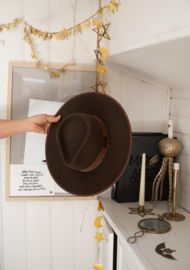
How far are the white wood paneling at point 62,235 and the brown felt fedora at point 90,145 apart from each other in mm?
501

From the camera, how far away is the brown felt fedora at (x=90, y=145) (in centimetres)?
83

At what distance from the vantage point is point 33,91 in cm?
132

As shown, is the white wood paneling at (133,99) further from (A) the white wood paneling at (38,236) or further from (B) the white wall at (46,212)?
(A) the white wood paneling at (38,236)

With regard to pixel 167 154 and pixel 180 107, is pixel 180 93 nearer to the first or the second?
pixel 180 107

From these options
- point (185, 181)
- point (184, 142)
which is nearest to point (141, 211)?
point (185, 181)

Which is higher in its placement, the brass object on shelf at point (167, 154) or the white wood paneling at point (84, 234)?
the brass object on shelf at point (167, 154)

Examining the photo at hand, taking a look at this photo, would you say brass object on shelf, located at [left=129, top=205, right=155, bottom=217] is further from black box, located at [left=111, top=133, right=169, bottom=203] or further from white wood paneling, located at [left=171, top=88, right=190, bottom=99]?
white wood paneling, located at [left=171, top=88, right=190, bottom=99]

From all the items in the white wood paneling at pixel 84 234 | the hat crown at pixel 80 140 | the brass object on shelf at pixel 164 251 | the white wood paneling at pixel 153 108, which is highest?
the white wood paneling at pixel 153 108

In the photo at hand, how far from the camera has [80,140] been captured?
833 millimetres

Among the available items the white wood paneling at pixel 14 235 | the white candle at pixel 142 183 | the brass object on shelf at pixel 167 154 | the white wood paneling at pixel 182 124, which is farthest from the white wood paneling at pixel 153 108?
the white wood paneling at pixel 14 235

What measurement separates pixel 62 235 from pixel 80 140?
0.88m

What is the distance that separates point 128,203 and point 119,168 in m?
0.49

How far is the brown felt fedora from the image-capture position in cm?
83

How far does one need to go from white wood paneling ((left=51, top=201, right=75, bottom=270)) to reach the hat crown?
676 mm
